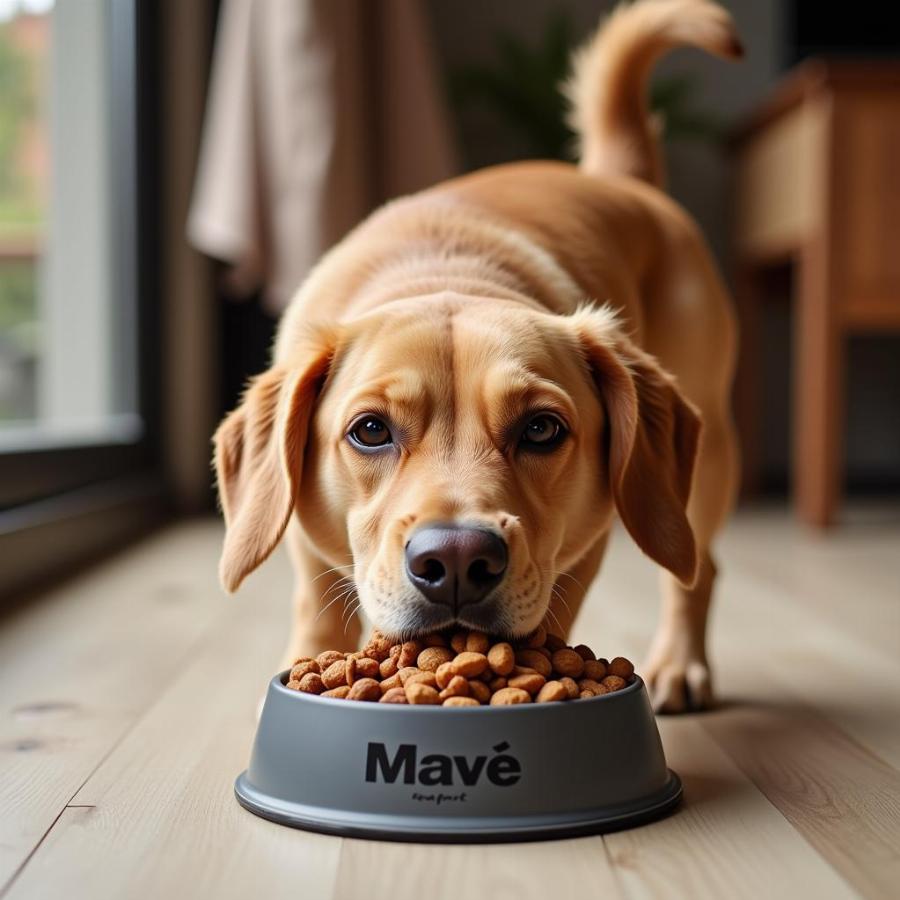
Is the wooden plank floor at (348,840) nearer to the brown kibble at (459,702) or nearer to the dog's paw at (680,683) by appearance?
the dog's paw at (680,683)

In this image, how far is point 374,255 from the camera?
223cm

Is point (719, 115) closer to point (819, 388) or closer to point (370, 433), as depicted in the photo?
point (819, 388)

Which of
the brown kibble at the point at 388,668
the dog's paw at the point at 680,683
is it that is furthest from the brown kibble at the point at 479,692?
the dog's paw at the point at 680,683

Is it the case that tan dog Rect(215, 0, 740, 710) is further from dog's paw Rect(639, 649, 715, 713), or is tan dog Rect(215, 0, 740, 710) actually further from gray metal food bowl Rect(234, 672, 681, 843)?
gray metal food bowl Rect(234, 672, 681, 843)

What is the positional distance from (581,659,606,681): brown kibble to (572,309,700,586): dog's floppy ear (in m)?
0.28

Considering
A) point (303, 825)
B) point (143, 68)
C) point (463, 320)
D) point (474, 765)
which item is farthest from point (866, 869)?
point (143, 68)

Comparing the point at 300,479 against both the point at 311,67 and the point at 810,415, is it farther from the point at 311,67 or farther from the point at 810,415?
the point at 810,415

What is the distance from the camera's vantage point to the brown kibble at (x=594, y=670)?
5.34 ft

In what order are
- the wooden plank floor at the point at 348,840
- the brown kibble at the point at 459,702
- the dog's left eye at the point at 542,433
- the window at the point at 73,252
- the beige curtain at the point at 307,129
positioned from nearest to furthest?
the wooden plank floor at the point at 348,840, the brown kibble at the point at 459,702, the dog's left eye at the point at 542,433, the window at the point at 73,252, the beige curtain at the point at 307,129

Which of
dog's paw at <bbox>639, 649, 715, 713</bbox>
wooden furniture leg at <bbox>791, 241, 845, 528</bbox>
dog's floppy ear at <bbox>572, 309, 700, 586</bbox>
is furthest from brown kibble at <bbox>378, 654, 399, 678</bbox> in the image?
wooden furniture leg at <bbox>791, 241, 845, 528</bbox>

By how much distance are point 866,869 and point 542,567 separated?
518mm

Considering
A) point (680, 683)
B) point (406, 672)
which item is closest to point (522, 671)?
point (406, 672)

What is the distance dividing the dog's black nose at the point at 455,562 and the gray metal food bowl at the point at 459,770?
0.47ft

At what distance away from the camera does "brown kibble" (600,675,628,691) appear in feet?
5.22
